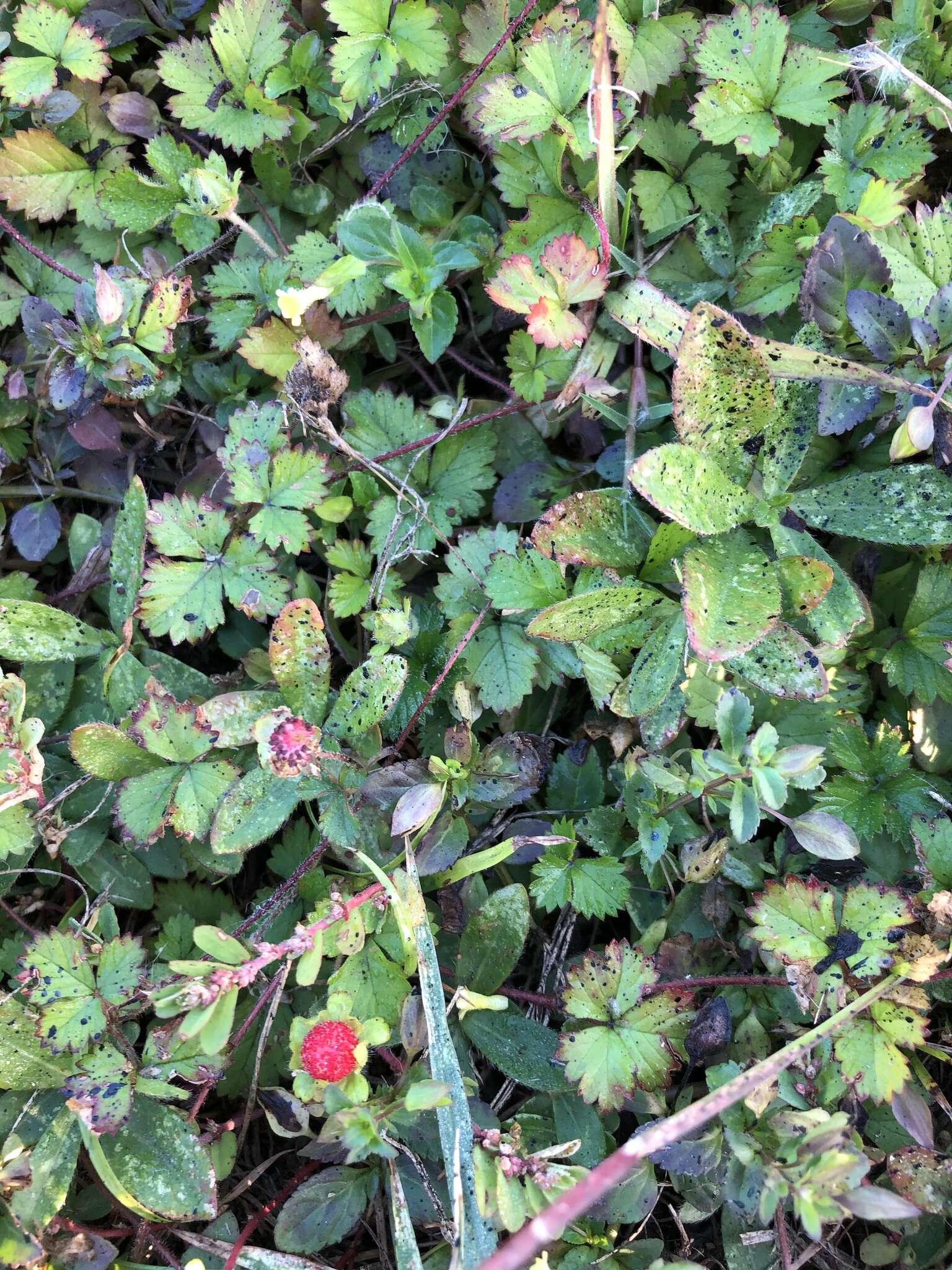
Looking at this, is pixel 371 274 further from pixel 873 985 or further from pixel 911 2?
pixel 873 985

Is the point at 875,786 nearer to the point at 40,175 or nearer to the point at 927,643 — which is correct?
the point at 927,643

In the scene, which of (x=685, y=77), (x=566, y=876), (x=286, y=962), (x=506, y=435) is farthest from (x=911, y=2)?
(x=286, y=962)

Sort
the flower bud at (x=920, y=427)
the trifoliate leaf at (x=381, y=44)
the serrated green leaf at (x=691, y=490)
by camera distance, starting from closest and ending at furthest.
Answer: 1. the serrated green leaf at (x=691, y=490)
2. the flower bud at (x=920, y=427)
3. the trifoliate leaf at (x=381, y=44)

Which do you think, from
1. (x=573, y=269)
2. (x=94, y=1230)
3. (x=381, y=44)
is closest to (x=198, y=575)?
(x=573, y=269)

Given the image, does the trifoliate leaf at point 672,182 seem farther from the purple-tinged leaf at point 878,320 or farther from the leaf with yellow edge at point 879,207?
the purple-tinged leaf at point 878,320

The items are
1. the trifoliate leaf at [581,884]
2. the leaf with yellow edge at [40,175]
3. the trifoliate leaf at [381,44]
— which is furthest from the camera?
the leaf with yellow edge at [40,175]

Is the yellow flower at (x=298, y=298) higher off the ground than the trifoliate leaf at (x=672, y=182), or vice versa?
the trifoliate leaf at (x=672, y=182)

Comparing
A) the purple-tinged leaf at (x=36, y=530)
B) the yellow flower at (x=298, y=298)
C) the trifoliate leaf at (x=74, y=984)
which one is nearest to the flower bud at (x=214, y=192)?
the yellow flower at (x=298, y=298)

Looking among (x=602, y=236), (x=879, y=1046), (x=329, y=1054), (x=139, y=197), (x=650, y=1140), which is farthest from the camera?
(x=139, y=197)
